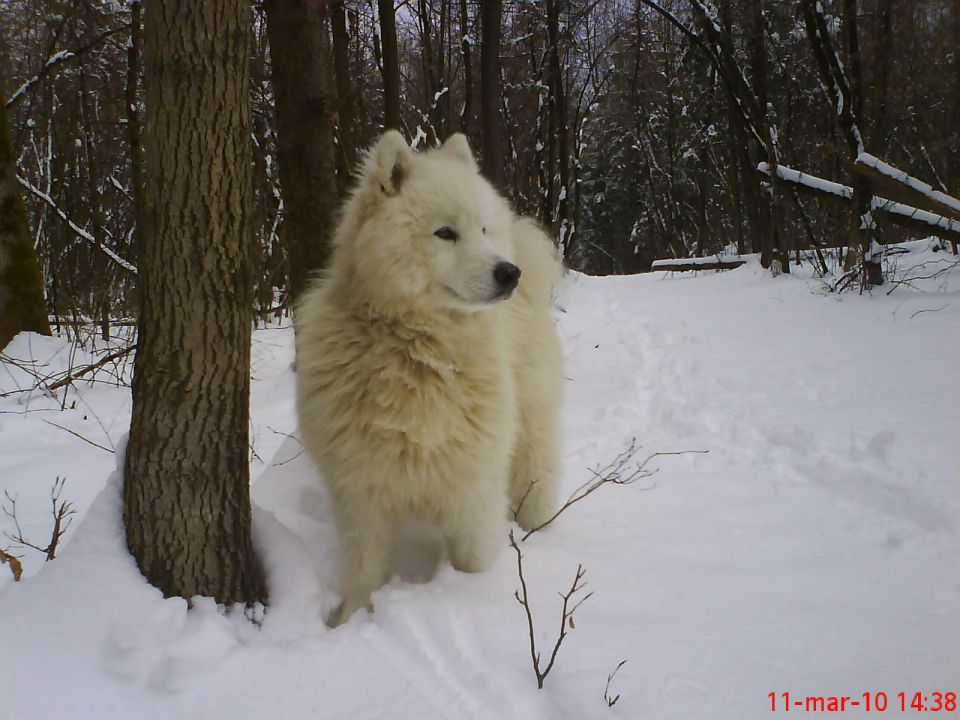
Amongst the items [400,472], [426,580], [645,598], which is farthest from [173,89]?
[645,598]

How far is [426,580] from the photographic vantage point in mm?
2693

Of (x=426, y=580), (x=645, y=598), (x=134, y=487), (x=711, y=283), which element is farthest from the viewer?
(x=711, y=283)

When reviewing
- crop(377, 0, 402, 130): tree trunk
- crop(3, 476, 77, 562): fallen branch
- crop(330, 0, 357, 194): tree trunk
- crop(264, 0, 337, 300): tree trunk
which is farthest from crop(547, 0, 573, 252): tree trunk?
crop(3, 476, 77, 562): fallen branch

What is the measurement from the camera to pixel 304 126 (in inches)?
166

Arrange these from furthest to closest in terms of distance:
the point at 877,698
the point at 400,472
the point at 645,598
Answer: the point at 400,472 < the point at 645,598 < the point at 877,698

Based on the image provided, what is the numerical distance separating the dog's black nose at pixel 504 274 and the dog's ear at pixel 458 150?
30.9 inches

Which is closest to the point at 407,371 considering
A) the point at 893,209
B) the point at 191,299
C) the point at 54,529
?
the point at 191,299

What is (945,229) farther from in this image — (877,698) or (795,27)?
(795,27)

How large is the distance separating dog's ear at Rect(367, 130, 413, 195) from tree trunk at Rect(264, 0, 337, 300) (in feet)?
5.16

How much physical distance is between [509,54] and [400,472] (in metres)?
17.7

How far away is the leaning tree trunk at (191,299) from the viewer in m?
1.96

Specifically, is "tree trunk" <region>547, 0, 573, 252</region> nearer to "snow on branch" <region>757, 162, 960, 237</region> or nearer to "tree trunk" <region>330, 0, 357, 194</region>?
"snow on branch" <region>757, 162, 960, 237</region>

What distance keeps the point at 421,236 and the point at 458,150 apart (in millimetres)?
707

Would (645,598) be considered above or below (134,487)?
below
